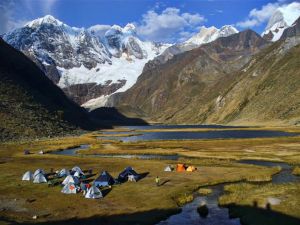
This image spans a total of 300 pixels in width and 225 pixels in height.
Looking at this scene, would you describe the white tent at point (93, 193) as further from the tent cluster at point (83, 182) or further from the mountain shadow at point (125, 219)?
the mountain shadow at point (125, 219)

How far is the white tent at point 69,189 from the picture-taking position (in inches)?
2322

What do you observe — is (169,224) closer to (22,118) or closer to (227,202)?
(227,202)

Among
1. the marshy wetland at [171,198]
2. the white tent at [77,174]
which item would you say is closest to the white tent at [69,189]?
the marshy wetland at [171,198]

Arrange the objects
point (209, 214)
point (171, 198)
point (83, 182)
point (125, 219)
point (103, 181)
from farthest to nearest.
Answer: point (83, 182) < point (103, 181) < point (171, 198) < point (209, 214) < point (125, 219)

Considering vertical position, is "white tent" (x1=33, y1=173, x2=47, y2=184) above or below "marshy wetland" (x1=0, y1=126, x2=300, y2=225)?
above

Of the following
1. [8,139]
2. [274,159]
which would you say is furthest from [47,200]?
[8,139]

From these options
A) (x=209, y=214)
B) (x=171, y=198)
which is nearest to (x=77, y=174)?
(x=171, y=198)

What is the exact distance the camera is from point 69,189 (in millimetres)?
59375

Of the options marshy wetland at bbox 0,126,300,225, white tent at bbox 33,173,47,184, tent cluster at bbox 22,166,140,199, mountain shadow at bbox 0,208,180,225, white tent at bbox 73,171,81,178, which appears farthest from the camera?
white tent at bbox 73,171,81,178

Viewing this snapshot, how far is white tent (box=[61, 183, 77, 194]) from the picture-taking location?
59.0 meters

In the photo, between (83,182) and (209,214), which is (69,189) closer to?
(83,182)

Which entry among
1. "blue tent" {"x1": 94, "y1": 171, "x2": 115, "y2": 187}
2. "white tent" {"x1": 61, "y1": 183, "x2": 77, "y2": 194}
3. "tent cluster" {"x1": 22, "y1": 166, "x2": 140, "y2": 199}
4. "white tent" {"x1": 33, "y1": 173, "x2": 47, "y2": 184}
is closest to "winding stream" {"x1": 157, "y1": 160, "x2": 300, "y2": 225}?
"tent cluster" {"x1": 22, "y1": 166, "x2": 140, "y2": 199}

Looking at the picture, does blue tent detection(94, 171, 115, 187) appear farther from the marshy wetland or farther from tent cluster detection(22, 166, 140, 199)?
the marshy wetland

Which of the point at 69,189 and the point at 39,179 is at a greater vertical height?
the point at 39,179
